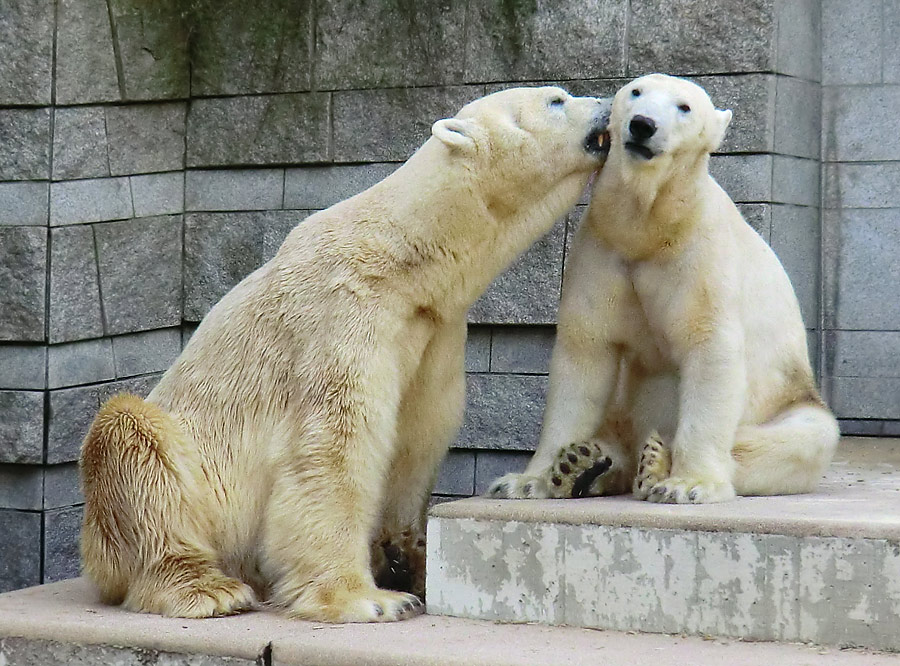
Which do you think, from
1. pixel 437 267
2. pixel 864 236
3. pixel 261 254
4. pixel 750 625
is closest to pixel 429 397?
pixel 437 267

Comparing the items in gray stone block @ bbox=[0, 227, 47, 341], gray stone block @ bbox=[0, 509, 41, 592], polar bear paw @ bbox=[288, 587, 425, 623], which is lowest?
gray stone block @ bbox=[0, 509, 41, 592]

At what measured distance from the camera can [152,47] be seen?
6160 mm

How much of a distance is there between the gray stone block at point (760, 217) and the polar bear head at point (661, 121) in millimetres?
1576

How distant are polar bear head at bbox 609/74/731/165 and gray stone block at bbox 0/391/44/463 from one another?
3.01m

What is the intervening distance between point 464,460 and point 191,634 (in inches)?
98.7

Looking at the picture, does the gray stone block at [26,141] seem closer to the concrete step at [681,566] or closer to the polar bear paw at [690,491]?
the concrete step at [681,566]

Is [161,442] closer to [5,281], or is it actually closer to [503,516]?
[503,516]

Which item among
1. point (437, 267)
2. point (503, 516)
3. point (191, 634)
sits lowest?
point (191, 634)

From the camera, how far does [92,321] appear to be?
5914 mm

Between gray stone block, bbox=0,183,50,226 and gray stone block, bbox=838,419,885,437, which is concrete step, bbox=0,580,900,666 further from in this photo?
gray stone block, bbox=838,419,885,437

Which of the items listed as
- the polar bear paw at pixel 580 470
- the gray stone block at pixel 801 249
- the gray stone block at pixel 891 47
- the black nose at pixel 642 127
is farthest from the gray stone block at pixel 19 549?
the gray stone block at pixel 891 47

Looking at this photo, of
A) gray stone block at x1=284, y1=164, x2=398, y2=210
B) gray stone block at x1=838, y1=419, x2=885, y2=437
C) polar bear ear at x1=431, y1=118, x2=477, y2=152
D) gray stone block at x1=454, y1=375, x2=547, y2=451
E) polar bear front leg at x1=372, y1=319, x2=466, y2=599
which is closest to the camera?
polar bear ear at x1=431, y1=118, x2=477, y2=152

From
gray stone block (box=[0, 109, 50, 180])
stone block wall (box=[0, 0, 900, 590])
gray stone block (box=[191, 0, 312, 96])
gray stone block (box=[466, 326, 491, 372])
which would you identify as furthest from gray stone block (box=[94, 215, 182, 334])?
gray stone block (box=[466, 326, 491, 372])

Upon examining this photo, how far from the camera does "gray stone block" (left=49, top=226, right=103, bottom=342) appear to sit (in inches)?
226
